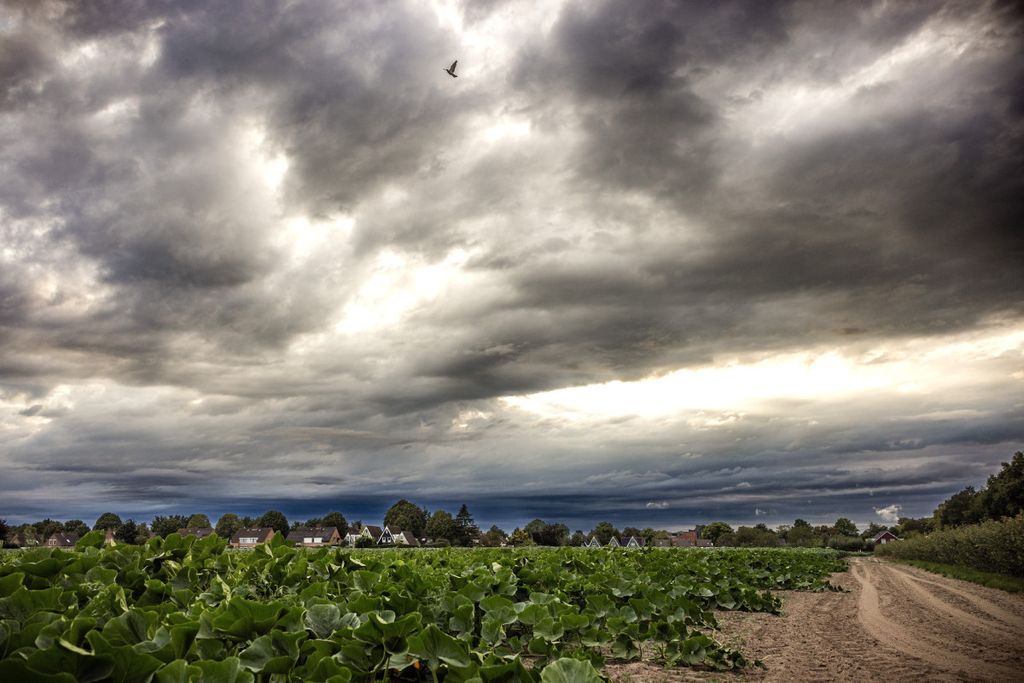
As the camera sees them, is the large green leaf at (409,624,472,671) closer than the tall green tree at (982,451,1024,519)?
Yes

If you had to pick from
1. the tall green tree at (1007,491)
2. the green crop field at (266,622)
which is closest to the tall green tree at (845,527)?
the tall green tree at (1007,491)

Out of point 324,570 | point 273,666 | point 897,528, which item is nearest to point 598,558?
point 324,570

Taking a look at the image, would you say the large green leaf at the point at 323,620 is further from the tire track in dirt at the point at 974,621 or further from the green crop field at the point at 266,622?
the tire track in dirt at the point at 974,621

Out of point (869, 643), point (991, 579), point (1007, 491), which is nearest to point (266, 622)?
point (869, 643)

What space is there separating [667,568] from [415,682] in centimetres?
1399

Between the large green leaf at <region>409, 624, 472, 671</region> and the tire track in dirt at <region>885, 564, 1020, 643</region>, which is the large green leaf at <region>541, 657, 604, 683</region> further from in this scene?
the tire track in dirt at <region>885, 564, 1020, 643</region>

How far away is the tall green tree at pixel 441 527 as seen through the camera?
87.6 m

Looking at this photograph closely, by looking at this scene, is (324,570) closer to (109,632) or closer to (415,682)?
(415,682)

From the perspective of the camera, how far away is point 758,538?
416 feet

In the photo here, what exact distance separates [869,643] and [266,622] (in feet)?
45.1

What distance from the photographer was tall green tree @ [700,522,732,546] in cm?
13412

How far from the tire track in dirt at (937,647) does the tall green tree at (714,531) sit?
124909 mm

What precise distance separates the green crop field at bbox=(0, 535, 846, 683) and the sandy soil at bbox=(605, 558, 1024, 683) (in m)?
1.40

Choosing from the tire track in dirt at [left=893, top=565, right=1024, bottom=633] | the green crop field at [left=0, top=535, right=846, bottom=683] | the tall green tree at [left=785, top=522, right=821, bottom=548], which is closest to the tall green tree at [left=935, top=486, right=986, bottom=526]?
the tall green tree at [left=785, top=522, right=821, bottom=548]
